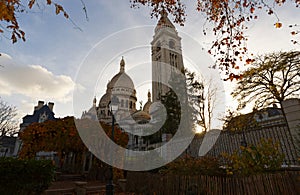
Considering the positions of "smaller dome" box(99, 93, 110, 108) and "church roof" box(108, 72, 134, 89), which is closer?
"smaller dome" box(99, 93, 110, 108)

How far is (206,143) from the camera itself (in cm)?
1117

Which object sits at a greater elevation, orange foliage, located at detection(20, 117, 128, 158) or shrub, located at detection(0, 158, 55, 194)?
orange foliage, located at detection(20, 117, 128, 158)

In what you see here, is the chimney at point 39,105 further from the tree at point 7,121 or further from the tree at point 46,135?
the tree at point 46,135

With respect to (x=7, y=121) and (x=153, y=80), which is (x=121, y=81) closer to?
(x=153, y=80)

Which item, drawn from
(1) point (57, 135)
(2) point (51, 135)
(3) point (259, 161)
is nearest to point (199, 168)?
(3) point (259, 161)

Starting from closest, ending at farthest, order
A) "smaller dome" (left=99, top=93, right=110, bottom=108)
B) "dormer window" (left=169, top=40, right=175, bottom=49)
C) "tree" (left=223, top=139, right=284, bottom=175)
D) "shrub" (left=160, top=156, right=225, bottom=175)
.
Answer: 1. "tree" (left=223, top=139, right=284, bottom=175)
2. "shrub" (left=160, top=156, right=225, bottom=175)
3. "dormer window" (left=169, top=40, right=175, bottom=49)
4. "smaller dome" (left=99, top=93, right=110, bottom=108)

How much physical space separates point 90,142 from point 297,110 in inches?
483

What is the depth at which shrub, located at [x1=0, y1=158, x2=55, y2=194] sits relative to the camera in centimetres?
596

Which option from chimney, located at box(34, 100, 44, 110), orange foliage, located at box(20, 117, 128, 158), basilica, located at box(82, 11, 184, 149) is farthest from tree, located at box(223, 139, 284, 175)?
chimney, located at box(34, 100, 44, 110)

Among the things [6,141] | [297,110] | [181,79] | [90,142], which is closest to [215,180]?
[297,110]

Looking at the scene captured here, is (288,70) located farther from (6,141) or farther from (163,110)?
(6,141)

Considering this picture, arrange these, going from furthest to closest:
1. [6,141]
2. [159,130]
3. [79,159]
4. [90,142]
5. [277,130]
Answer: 1. [6,141]
2. [159,130]
3. [79,159]
4. [90,142]
5. [277,130]

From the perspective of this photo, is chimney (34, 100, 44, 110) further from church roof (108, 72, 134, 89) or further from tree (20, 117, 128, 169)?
tree (20, 117, 128, 169)

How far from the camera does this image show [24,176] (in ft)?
20.5
